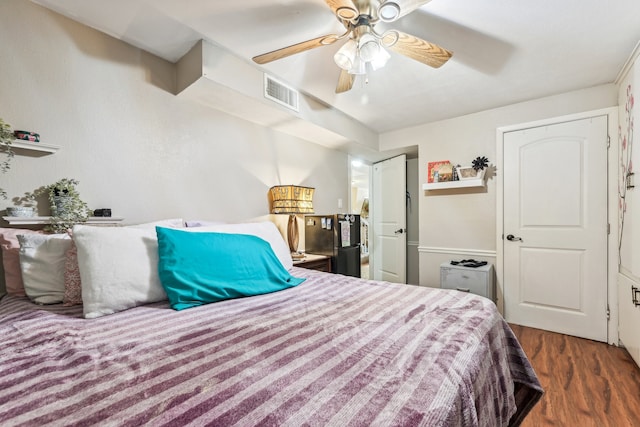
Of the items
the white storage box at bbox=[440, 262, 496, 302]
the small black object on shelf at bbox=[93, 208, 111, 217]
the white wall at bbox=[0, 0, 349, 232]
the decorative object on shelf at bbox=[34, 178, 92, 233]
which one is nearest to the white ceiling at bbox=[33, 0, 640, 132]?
the white wall at bbox=[0, 0, 349, 232]

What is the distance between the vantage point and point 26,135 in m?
1.46

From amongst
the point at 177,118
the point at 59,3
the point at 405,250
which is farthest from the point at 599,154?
the point at 59,3

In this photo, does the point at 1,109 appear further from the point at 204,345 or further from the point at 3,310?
the point at 204,345

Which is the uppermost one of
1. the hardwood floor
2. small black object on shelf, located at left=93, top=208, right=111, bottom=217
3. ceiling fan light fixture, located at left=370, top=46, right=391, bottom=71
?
ceiling fan light fixture, located at left=370, top=46, right=391, bottom=71

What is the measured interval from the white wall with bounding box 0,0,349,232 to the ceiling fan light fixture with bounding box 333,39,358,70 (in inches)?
50.6

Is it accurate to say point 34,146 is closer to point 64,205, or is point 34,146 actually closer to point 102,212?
point 64,205

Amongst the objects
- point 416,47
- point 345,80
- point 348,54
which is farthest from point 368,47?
point 345,80

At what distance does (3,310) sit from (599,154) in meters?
4.20

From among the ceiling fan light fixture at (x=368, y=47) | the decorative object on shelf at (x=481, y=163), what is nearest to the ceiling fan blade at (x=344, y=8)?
the ceiling fan light fixture at (x=368, y=47)

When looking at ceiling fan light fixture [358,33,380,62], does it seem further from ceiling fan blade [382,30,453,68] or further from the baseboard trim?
the baseboard trim

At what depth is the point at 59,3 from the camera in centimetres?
159

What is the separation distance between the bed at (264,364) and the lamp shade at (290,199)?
4.91 ft

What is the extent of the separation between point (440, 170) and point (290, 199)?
195cm

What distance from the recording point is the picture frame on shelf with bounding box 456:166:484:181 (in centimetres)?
307
